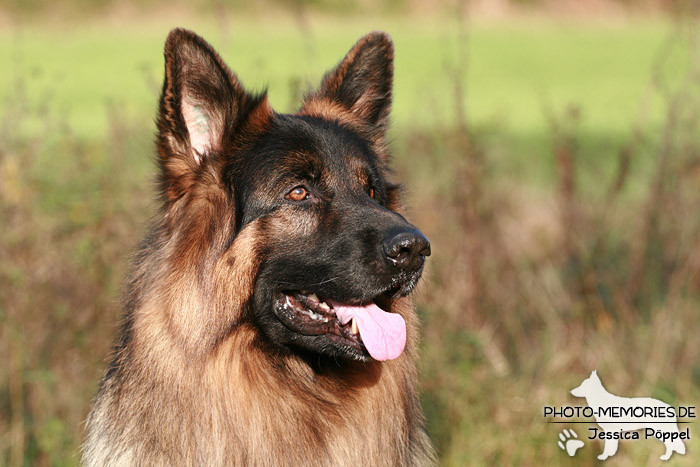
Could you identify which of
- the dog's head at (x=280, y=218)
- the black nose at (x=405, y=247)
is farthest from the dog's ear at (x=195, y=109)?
the black nose at (x=405, y=247)

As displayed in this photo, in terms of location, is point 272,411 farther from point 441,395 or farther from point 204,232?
point 441,395

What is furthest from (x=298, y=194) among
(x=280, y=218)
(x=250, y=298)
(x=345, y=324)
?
(x=345, y=324)

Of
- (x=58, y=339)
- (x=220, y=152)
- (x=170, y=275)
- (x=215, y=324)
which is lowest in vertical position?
(x=58, y=339)

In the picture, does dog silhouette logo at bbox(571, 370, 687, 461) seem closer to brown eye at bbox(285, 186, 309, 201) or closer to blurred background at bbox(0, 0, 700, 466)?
blurred background at bbox(0, 0, 700, 466)

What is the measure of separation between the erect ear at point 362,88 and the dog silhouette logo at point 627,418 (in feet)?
7.91

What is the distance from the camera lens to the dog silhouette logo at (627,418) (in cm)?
483

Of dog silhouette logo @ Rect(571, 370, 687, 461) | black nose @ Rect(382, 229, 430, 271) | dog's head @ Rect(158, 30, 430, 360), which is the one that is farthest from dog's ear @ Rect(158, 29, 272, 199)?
dog silhouette logo @ Rect(571, 370, 687, 461)

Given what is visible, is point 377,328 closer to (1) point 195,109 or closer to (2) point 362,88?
(1) point 195,109

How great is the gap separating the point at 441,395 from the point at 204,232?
2852 millimetres

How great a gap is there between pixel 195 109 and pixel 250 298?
2.90ft

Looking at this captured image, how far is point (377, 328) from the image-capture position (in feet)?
10.6

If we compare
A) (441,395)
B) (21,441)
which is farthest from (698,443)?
(21,441)

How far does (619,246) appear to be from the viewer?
7.13 m

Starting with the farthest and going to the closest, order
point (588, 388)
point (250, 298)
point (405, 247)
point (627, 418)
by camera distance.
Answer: point (588, 388)
point (627, 418)
point (250, 298)
point (405, 247)
